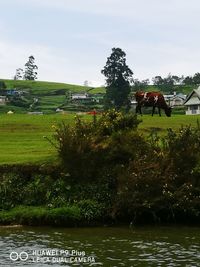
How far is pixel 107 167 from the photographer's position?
30.8 m

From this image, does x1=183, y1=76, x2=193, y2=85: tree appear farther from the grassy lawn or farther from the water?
the water

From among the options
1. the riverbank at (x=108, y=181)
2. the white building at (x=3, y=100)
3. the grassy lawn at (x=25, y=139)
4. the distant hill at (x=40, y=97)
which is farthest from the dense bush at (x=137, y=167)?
the white building at (x=3, y=100)

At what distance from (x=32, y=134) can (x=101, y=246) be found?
87.6ft

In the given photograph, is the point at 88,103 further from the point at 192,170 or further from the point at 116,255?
the point at 116,255

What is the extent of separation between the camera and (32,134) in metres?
48.2

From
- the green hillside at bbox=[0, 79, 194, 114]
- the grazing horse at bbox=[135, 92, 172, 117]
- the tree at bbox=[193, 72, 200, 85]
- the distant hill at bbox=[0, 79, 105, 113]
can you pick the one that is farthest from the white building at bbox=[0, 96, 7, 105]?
the grazing horse at bbox=[135, 92, 172, 117]

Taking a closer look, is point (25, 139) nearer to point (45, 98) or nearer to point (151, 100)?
point (151, 100)

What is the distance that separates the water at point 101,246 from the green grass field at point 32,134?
321 inches

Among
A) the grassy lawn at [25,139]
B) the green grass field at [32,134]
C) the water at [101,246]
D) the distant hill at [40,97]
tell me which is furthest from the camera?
the distant hill at [40,97]

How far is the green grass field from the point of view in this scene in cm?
3459

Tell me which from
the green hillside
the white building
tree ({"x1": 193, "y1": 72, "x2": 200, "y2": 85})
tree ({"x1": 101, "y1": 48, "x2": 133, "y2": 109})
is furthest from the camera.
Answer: tree ({"x1": 193, "y1": 72, "x2": 200, "y2": 85})

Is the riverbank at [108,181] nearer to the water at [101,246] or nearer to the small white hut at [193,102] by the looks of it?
the water at [101,246]

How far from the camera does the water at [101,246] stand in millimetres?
19891

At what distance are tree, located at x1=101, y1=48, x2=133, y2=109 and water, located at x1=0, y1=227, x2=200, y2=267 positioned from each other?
81189 mm
